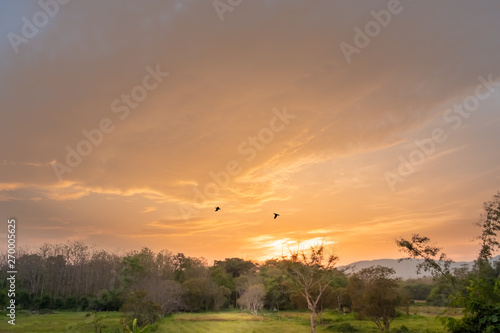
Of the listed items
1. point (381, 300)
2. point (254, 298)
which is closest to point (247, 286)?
point (254, 298)

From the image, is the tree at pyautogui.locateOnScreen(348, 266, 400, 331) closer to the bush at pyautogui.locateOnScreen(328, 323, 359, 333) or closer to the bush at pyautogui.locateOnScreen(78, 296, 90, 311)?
the bush at pyautogui.locateOnScreen(328, 323, 359, 333)

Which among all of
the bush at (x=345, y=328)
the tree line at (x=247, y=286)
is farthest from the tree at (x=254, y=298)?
the bush at (x=345, y=328)

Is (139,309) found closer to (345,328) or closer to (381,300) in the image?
(345,328)

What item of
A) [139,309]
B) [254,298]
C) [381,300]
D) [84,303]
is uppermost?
[381,300]

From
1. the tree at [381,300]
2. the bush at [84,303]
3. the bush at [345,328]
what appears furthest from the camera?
the bush at [84,303]

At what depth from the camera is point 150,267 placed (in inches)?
2864

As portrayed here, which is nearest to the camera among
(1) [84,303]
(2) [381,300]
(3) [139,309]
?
(2) [381,300]

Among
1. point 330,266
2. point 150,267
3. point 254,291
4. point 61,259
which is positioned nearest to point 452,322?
point 330,266

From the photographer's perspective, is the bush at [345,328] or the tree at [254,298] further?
the tree at [254,298]

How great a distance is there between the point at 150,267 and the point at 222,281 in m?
16.8

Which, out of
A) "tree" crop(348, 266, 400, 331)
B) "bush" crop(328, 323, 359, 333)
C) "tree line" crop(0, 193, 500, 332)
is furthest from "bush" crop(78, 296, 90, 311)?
"tree" crop(348, 266, 400, 331)

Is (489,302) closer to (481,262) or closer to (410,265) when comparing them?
(410,265)

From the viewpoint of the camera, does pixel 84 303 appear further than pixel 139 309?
Yes

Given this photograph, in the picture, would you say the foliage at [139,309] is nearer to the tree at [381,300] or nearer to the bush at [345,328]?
the bush at [345,328]
